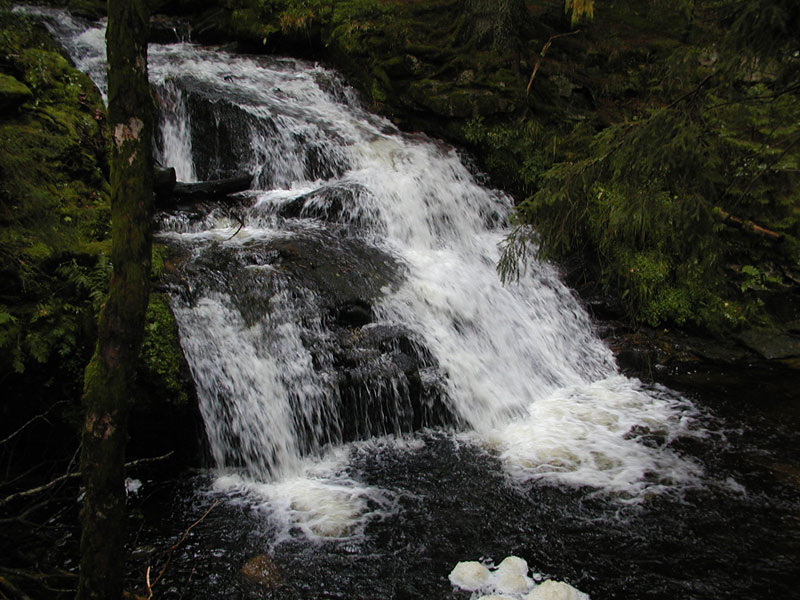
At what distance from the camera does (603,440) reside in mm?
6273

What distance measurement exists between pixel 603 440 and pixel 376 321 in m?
3.21

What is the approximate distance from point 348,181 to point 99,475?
796 centimetres

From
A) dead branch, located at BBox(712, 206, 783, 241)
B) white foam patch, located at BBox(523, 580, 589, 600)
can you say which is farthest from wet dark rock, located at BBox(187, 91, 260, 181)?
dead branch, located at BBox(712, 206, 783, 241)

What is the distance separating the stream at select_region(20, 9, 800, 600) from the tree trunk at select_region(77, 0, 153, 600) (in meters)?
1.52

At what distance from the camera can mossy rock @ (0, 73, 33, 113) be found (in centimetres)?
664

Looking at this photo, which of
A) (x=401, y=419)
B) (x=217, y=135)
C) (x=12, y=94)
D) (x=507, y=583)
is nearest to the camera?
(x=507, y=583)

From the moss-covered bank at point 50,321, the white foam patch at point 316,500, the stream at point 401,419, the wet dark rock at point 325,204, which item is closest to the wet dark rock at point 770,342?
the stream at point 401,419

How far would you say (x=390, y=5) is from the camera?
15.2 meters

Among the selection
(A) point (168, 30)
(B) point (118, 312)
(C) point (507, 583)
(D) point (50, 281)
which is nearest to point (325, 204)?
(D) point (50, 281)

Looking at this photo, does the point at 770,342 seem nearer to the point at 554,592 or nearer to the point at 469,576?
the point at 554,592

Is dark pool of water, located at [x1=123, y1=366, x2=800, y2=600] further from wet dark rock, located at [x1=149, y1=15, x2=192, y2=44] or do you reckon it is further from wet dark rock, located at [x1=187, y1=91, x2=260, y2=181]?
wet dark rock, located at [x1=149, y1=15, x2=192, y2=44]

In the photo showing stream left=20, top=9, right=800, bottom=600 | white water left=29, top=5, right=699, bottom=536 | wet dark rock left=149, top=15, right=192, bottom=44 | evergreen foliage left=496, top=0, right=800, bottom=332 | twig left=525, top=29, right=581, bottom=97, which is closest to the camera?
evergreen foliage left=496, top=0, right=800, bottom=332

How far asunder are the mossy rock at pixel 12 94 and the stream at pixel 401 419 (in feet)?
8.02

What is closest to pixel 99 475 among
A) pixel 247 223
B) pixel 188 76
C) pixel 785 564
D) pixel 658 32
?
pixel 785 564
